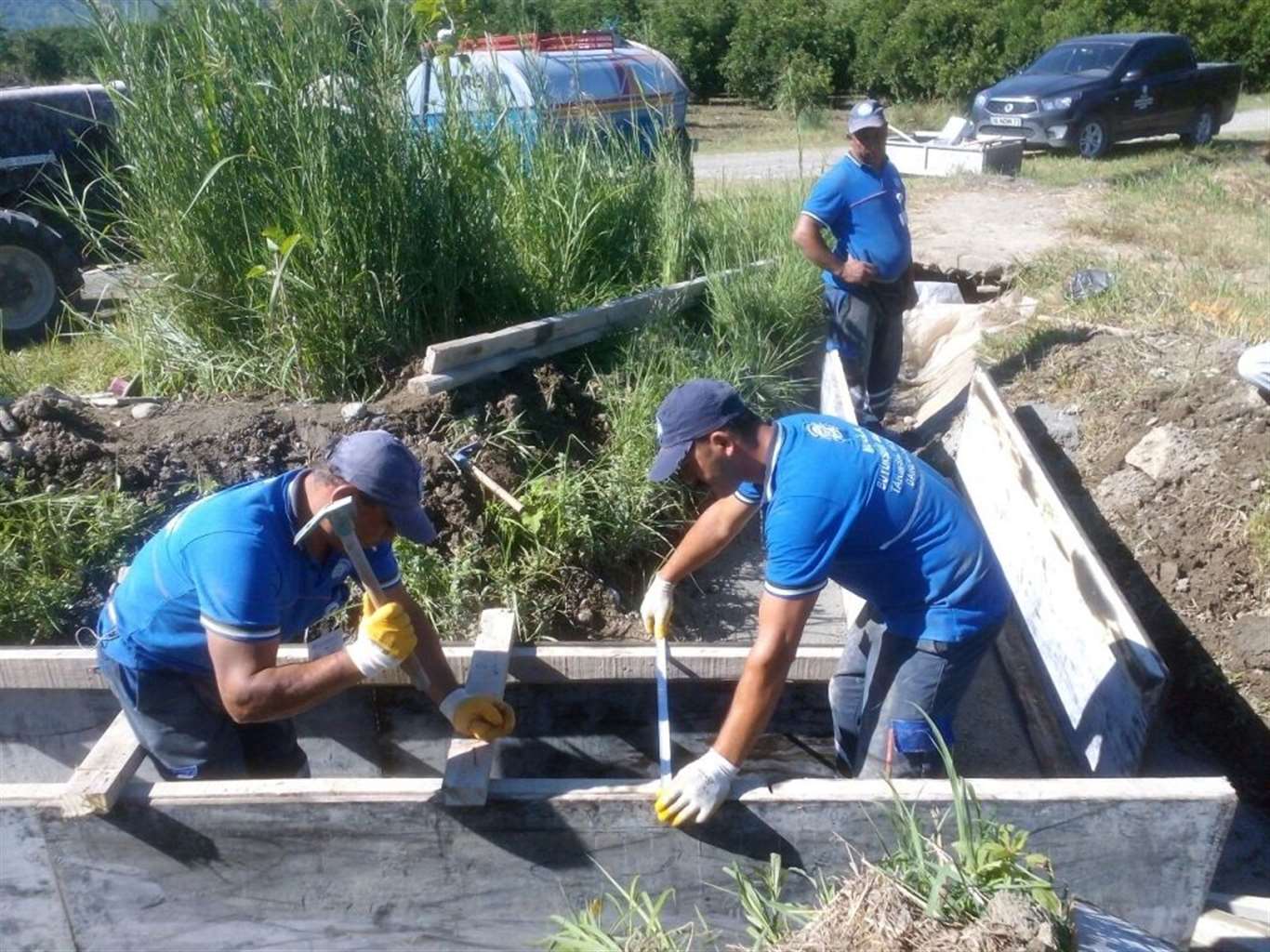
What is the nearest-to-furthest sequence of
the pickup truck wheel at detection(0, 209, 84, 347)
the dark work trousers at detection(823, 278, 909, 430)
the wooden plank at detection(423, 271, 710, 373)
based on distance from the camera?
the wooden plank at detection(423, 271, 710, 373)
the dark work trousers at detection(823, 278, 909, 430)
the pickup truck wheel at detection(0, 209, 84, 347)

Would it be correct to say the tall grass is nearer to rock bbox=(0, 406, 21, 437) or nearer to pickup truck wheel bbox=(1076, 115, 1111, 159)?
rock bbox=(0, 406, 21, 437)

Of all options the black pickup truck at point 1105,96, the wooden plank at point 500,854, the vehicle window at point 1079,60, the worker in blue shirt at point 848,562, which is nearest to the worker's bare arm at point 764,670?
the worker in blue shirt at point 848,562

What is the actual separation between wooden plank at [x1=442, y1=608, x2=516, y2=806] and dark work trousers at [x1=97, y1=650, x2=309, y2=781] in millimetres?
612

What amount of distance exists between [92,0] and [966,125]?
13.8 m

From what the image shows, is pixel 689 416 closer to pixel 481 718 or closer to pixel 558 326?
pixel 481 718

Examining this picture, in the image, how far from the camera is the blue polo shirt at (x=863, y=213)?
6074mm

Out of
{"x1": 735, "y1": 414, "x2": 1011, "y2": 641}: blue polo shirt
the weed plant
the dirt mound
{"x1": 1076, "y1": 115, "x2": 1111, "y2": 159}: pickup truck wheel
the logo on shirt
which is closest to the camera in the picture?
the dirt mound

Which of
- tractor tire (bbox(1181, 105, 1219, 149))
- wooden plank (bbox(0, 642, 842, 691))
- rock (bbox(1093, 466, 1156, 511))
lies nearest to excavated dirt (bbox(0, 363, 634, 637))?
wooden plank (bbox(0, 642, 842, 691))

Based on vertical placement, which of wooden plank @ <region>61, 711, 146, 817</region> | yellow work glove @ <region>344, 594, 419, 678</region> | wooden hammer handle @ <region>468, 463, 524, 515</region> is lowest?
wooden hammer handle @ <region>468, 463, 524, 515</region>

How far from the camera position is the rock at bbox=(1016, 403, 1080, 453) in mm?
6398

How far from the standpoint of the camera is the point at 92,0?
16.2 feet

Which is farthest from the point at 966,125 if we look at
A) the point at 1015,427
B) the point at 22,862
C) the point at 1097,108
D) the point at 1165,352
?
the point at 22,862

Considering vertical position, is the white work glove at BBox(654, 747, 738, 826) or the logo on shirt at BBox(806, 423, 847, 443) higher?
the logo on shirt at BBox(806, 423, 847, 443)

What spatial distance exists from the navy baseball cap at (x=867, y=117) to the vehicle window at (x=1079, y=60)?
1257 centimetres
